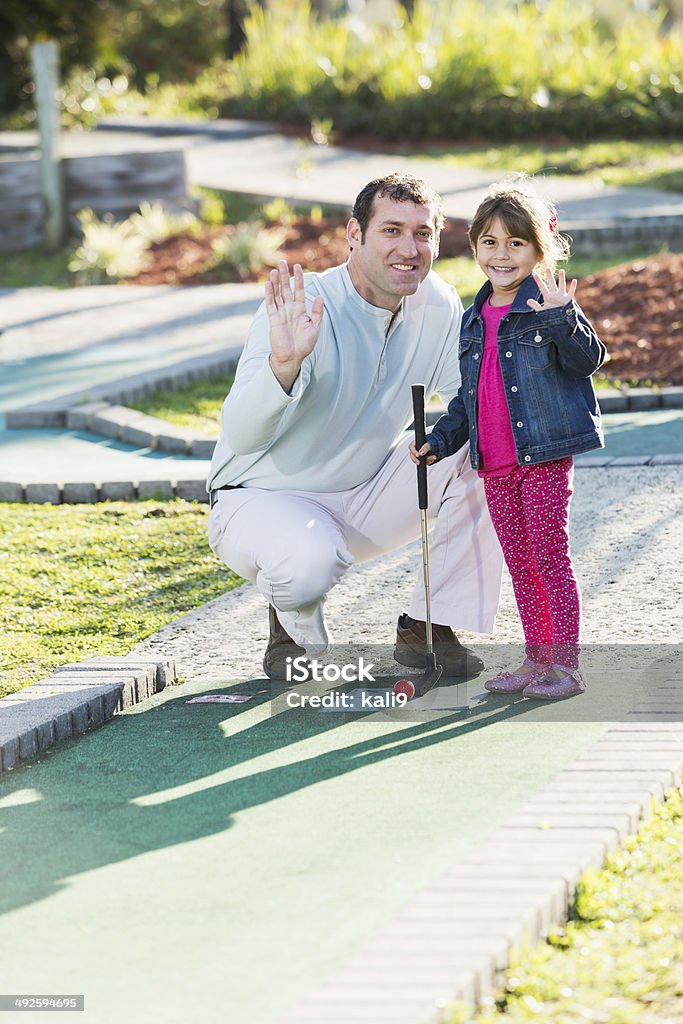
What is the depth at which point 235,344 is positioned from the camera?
9492 mm

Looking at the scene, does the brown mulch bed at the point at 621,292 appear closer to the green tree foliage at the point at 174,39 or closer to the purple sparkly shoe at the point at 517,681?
the purple sparkly shoe at the point at 517,681

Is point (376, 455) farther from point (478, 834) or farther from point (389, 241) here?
point (478, 834)

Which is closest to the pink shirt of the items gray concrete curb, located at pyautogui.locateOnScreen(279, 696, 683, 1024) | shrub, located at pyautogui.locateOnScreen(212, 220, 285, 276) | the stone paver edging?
gray concrete curb, located at pyautogui.locateOnScreen(279, 696, 683, 1024)

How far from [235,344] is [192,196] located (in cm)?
528

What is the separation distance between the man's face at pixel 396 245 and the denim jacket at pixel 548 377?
1.12ft

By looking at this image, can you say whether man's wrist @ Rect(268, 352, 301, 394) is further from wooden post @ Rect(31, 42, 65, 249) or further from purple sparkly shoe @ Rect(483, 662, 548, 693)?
wooden post @ Rect(31, 42, 65, 249)

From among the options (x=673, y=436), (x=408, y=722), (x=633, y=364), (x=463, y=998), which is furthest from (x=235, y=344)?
(x=463, y=998)

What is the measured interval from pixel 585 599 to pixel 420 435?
100 cm

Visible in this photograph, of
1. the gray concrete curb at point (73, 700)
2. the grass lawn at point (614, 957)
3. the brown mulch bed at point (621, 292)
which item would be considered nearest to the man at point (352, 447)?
the gray concrete curb at point (73, 700)

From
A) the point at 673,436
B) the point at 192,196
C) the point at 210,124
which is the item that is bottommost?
the point at 673,436

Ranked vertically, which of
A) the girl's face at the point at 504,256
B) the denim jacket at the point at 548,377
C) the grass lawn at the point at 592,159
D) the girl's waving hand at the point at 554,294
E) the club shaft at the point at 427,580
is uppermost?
the grass lawn at the point at 592,159

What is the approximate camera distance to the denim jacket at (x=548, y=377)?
13.2 feet

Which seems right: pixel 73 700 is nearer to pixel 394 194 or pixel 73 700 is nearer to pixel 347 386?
pixel 347 386

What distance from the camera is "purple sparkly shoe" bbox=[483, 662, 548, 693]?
4.07 metres
